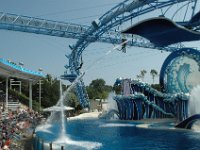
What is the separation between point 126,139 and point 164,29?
35.3 feet

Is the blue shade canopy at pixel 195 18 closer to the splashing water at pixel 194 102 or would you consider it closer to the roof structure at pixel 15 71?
the splashing water at pixel 194 102

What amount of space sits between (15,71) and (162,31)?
16.5m

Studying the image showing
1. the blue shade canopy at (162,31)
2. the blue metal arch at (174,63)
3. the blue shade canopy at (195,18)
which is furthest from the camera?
the blue metal arch at (174,63)

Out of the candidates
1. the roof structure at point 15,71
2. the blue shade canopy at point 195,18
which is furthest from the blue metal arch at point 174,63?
the roof structure at point 15,71

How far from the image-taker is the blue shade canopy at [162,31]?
25.0m

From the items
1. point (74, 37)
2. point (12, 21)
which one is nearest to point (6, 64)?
point (12, 21)

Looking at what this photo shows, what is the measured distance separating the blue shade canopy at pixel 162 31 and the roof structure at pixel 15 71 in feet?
39.2

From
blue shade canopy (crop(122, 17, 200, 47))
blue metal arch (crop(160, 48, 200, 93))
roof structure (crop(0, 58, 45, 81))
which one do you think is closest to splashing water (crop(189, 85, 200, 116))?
blue metal arch (crop(160, 48, 200, 93))

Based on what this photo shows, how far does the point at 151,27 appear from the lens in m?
26.2

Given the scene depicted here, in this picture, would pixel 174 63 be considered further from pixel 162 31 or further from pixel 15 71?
pixel 15 71

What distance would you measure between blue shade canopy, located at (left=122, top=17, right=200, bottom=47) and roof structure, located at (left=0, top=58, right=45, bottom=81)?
12.0 metres

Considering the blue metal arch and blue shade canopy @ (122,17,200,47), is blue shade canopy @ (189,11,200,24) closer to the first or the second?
blue shade canopy @ (122,17,200,47)

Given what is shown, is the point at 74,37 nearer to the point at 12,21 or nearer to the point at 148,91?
the point at 12,21

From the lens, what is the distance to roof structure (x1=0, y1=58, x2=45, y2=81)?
31742 mm
